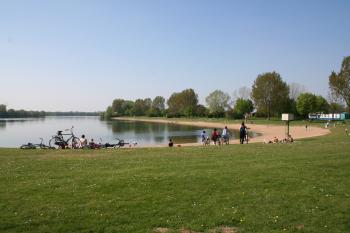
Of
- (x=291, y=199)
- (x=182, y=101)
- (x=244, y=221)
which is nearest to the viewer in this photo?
(x=244, y=221)

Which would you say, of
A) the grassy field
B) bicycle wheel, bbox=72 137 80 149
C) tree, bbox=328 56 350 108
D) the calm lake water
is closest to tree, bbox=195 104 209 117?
the calm lake water

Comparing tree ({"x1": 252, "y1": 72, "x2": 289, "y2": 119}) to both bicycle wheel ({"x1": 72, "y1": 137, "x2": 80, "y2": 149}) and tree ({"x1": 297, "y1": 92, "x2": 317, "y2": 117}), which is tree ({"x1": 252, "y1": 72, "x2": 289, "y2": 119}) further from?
bicycle wheel ({"x1": 72, "y1": 137, "x2": 80, "y2": 149})

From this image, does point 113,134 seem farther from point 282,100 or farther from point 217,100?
point 217,100

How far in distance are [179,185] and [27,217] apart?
14.7ft

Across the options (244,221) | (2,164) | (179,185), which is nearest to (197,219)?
(244,221)

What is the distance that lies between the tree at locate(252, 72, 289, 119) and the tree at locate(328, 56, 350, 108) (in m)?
29.5

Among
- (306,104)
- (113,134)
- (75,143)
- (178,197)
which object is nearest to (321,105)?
(306,104)

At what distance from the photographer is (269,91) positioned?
4176 inches

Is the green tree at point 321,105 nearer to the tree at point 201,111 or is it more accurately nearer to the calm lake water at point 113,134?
the calm lake water at point 113,134

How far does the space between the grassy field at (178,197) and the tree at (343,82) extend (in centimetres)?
6463

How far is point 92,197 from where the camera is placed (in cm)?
1030

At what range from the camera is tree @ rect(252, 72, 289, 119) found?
105875 mm

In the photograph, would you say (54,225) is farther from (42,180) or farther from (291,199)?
(291,199)

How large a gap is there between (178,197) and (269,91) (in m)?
99.9
